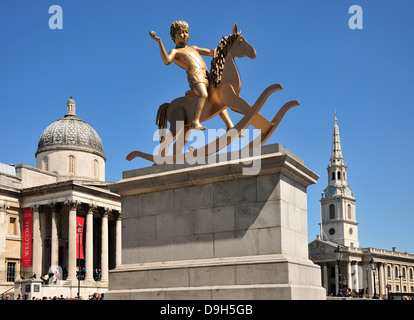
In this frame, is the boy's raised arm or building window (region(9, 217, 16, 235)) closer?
the boy's raised arm

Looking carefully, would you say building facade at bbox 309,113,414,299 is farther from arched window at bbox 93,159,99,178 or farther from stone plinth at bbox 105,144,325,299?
stone plinth at bbox 105,144,325,299

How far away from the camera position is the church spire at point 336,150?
173 metres

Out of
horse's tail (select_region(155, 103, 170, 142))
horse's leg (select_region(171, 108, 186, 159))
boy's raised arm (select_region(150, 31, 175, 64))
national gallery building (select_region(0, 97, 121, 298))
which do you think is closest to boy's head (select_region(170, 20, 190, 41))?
boy's raised arm (select_region(150, 31, 175, 64))

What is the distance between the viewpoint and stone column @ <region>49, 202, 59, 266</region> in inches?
2357

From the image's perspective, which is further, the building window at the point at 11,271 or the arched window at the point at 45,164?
the arched window at the point at 45,164

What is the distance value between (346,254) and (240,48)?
129 meters

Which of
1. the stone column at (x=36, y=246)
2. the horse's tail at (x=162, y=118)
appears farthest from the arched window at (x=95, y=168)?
the horse's tail at (x=162, y=118)

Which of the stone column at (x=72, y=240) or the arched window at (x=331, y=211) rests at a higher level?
the arched window at (x=331, y=211)

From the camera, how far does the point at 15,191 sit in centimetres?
6381

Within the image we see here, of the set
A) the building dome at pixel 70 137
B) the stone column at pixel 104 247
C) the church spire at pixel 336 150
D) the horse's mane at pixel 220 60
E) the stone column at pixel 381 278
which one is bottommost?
the stone column at pixel 381 278

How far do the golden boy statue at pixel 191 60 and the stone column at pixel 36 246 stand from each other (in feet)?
169

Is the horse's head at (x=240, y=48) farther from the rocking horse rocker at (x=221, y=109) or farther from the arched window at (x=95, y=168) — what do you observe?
the arched window at (x=95, y=168)

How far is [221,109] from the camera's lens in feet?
47.1

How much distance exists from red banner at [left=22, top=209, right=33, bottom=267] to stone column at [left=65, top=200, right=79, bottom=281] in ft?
Answer: 19.3
